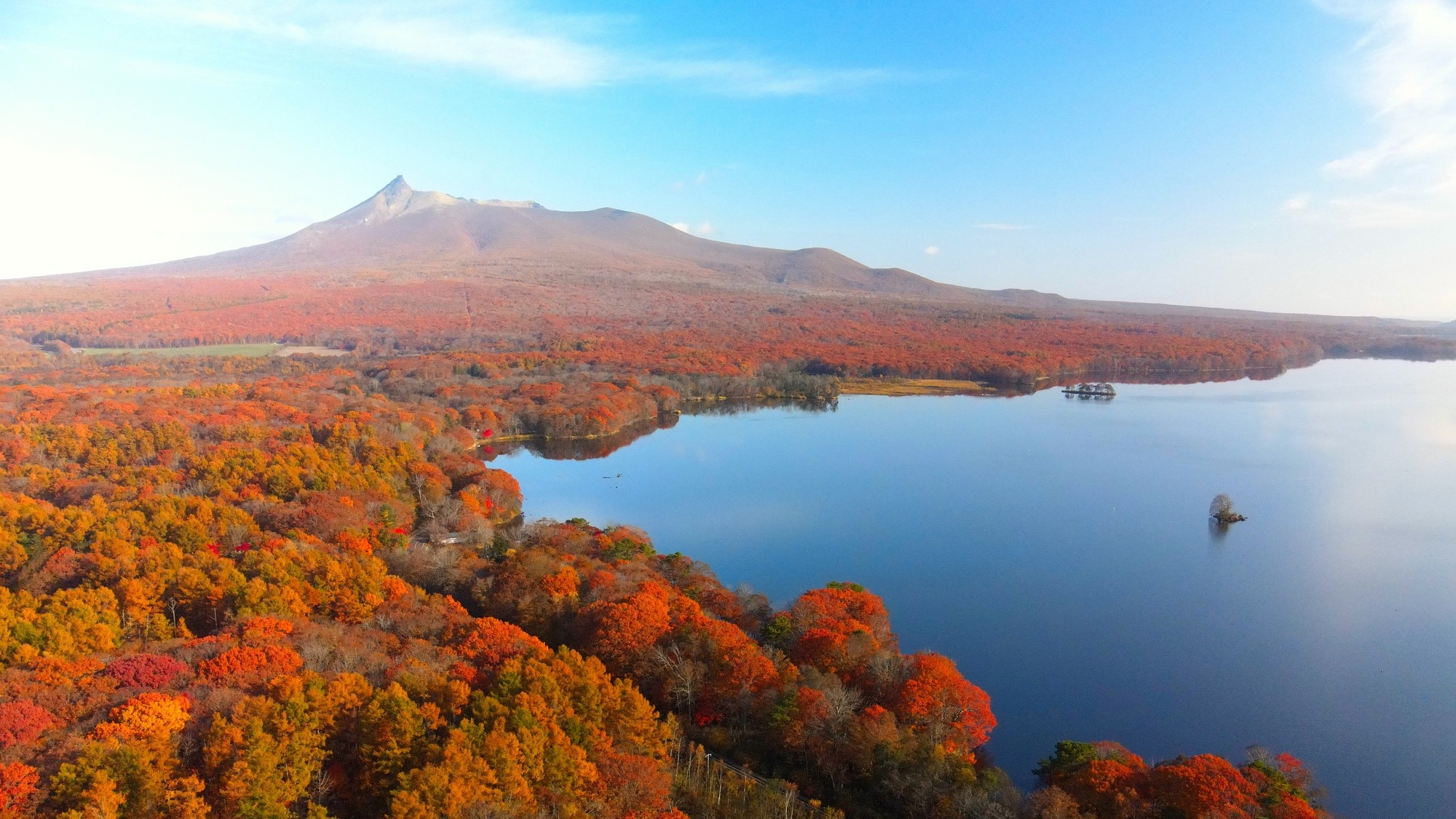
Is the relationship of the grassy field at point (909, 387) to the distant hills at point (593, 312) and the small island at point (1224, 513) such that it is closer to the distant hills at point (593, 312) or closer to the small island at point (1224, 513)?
the distant hills at point (593, 312)

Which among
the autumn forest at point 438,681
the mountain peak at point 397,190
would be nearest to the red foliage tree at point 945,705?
the autumn forest at point 438,681

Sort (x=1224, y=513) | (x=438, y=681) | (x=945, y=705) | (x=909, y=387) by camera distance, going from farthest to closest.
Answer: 1. (x=909, y=387)
2. (x=1224, y=513)
3. (x=945, y=705)
4. (x=438, y=681)

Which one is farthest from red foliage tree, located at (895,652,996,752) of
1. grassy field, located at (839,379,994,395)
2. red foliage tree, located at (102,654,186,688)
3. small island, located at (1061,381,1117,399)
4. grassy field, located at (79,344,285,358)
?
grassy field, located at (79,344,285,358)

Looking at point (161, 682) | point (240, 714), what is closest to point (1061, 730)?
point (240, 714)

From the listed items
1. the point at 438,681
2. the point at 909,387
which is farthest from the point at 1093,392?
the point at 438,681

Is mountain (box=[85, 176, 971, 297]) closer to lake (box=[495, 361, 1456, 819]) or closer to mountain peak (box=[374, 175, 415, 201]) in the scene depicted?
mountain peak (box=[374, 175, 415, 201])

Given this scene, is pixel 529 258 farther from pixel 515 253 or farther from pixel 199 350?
pixel 199 350
